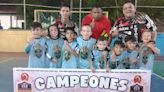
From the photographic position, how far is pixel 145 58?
573 centimetres

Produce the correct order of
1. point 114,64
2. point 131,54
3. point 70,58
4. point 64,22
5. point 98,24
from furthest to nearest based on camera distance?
1. point 98,24
2. point 64,22
3. point 70,58
4. point 131,54
5. point 114,64

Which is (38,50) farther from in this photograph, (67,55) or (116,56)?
(116,56)

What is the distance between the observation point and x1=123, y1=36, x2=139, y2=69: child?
5625 mm

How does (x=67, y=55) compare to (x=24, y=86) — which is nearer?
(x=24, y=86)

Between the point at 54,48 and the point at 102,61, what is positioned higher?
the point at 54,48

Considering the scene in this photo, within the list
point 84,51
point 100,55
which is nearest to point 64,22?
point 84,51

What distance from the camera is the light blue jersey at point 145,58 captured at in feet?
18.7

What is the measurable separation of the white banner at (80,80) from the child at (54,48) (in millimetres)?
758

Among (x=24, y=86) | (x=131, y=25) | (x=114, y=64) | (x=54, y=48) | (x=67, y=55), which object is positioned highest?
(x=131, y=25)

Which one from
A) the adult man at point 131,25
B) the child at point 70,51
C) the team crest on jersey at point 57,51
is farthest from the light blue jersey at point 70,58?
the adult man at point 131,25

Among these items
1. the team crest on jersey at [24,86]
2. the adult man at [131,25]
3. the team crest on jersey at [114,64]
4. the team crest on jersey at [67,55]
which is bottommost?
the team crest on jersey at [24,86]

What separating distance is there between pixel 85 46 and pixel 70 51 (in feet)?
0.83

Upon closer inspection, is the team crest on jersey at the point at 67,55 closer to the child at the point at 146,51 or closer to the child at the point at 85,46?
the child at the point at 85,46

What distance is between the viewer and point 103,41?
564 centimetres
